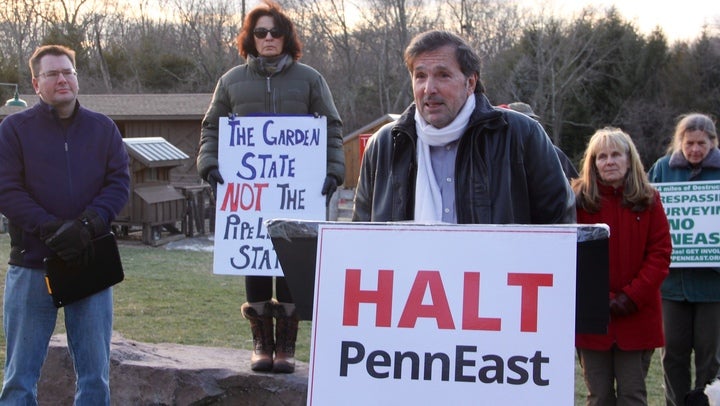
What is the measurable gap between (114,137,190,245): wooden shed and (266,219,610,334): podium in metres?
17.2

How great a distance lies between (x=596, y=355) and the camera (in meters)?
5.07

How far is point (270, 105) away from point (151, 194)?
592 inches

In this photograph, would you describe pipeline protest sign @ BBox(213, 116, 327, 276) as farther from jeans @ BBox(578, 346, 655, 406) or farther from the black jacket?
the black jacket

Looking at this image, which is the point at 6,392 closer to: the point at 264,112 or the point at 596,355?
the point at 264,112

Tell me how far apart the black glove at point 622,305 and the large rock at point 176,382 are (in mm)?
1853

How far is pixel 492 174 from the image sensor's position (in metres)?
3.28

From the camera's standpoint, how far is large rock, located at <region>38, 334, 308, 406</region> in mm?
5523

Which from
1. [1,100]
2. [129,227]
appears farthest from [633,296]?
[1,100]

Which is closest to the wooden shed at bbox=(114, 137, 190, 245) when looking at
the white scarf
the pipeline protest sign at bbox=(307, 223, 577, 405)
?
the white scarf

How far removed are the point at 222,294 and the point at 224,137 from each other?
7.00 meters

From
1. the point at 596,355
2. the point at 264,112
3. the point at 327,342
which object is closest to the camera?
the point at 327,342

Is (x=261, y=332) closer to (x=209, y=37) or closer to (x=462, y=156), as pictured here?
(x=462, y=156)

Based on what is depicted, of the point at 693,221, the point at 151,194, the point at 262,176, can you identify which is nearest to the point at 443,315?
the point at 262,176

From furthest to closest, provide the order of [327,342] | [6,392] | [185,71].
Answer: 1. [185,71]
2. [6,392]
3. [327,342]
